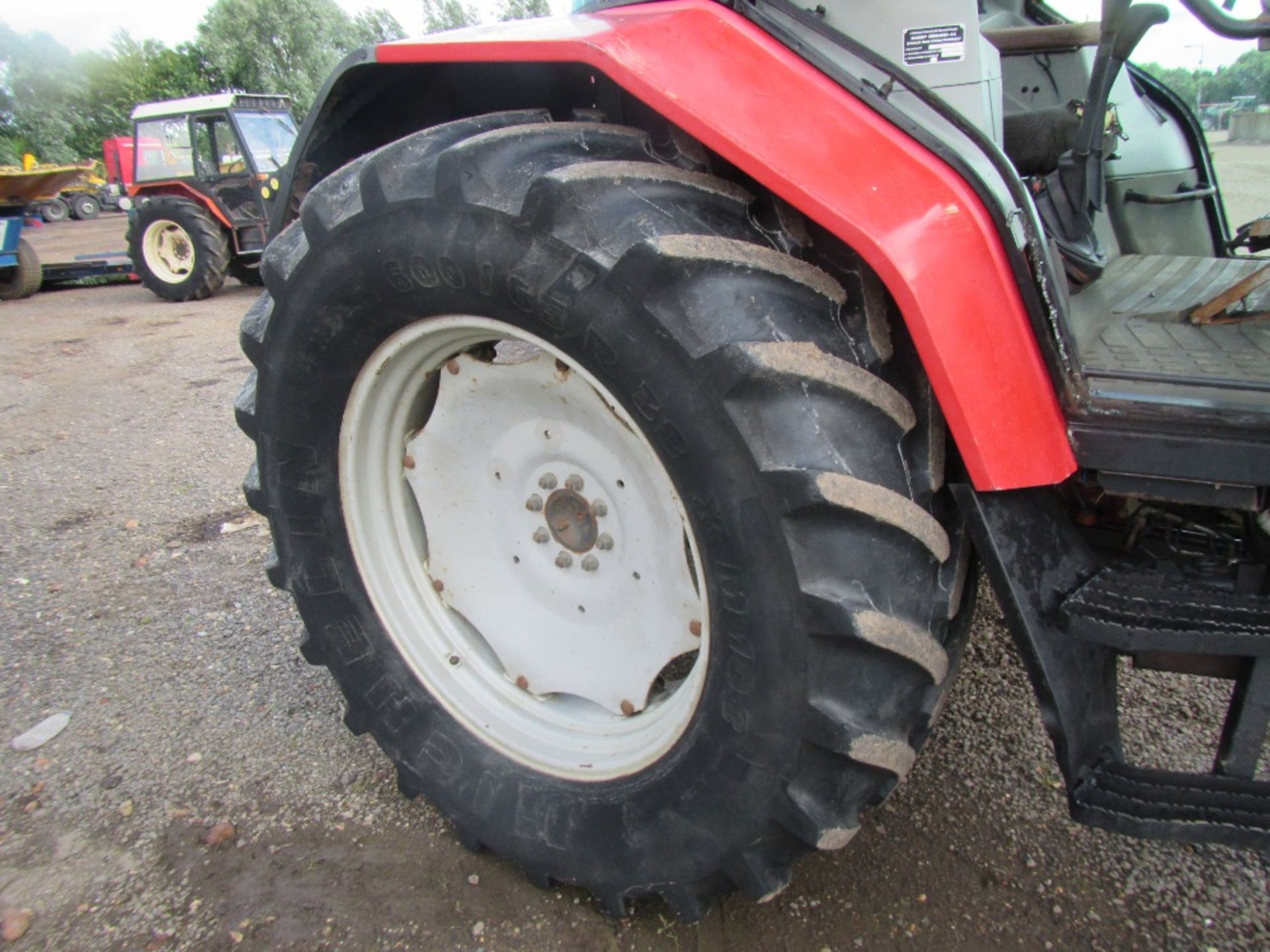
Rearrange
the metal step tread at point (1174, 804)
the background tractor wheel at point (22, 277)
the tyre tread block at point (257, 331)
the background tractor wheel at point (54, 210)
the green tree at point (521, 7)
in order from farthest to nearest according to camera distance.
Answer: the background tractor wheel at point (54, 210) → the green tree at point (521, 7) → the background tractor wheel at point (22, 277) → the tyre tread block at point (257, 331) → the metal step tread at point (1174, 804)

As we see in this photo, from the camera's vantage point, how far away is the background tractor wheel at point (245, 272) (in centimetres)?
1020

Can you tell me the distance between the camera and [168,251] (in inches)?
394

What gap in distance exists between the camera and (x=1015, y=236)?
4.08ft

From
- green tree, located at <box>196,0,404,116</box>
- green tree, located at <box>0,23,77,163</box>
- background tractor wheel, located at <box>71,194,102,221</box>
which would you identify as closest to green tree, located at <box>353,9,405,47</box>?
green tree, located at <box>196,0,404,116</box>

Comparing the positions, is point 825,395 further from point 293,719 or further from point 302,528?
point 293,719

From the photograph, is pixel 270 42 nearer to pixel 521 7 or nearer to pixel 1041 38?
pixel 521 7

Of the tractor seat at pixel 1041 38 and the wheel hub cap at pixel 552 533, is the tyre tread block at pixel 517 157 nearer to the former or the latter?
the wheel hub cap at pixel 552 533

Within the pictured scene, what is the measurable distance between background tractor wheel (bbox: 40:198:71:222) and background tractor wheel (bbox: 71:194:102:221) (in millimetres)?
231

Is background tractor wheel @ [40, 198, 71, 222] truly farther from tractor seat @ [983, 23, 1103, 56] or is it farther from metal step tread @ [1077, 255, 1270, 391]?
metal step tread @ [1077, 255, 1270, 391]

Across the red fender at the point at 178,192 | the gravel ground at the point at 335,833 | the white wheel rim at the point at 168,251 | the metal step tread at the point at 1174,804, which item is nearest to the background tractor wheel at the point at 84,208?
the red fender at the point at 178,192

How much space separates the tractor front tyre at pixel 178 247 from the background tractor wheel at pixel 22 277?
3.91 feet

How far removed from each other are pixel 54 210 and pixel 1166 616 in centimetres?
2577

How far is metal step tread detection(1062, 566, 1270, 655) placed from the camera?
1241mm

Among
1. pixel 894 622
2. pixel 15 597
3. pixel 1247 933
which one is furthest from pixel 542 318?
pixel 15 597
